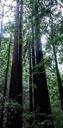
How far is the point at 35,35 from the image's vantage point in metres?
5.61

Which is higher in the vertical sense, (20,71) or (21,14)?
(21,14)

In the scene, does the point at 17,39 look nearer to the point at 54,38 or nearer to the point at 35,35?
the point at 35,35

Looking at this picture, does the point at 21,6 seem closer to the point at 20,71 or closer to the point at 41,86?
the point at 20,71

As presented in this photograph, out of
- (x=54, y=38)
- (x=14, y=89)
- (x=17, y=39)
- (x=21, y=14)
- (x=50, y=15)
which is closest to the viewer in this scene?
(x=54, y=38)

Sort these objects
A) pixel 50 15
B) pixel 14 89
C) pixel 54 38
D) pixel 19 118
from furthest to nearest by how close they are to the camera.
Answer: pixel 14 89
pixel 19 118
pixel 50 15
pixel 54 38

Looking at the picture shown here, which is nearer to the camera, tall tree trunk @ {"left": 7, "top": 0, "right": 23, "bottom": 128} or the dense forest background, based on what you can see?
the dense forest background

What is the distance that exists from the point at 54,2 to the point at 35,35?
3.33ft

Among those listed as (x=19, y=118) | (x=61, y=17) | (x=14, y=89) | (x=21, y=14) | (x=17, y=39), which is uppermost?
(x=21, y=14)

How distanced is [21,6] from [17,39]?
2.08 m

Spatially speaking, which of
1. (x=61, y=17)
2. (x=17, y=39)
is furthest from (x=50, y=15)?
(x=17, y=39)

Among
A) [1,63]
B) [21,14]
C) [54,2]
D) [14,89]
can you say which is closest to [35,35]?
[54,2]

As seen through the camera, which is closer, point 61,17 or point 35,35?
point 61,17

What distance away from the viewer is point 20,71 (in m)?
7.83

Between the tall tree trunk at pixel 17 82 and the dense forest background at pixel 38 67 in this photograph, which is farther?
the tall tree trunk at pixel 17 82
